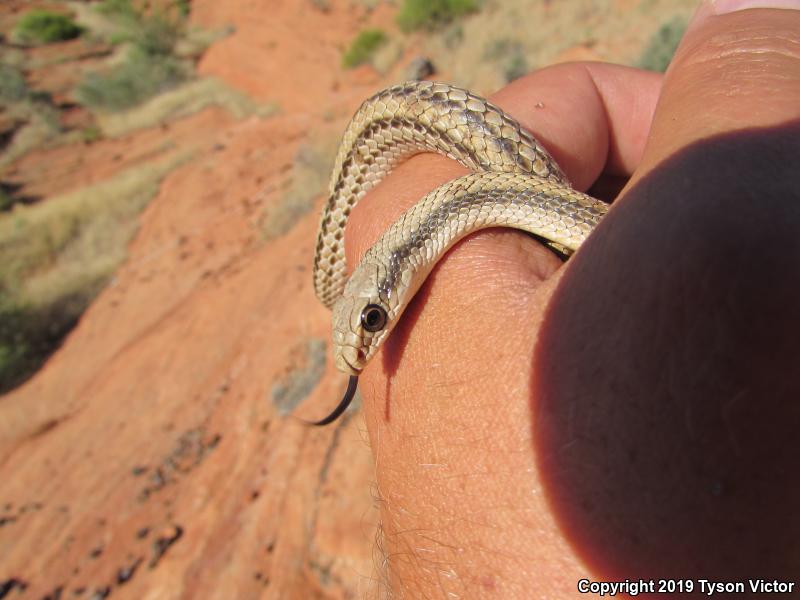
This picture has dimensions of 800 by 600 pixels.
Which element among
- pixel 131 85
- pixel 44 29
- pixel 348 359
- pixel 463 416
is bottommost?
pixel 131 85

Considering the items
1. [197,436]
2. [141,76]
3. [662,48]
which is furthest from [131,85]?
[662,48]

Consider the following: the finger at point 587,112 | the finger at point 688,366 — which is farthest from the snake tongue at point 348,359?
the finger at point 587,112

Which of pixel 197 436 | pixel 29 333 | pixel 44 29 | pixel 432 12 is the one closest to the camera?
pixel 197 436

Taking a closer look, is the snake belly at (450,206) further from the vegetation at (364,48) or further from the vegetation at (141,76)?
the vegetation at (141,76)

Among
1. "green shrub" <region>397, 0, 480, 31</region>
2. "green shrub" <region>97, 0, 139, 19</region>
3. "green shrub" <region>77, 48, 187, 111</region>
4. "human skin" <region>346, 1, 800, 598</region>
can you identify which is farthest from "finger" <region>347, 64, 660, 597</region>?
"green shrub" <region>97, 0, 139, 19</region>

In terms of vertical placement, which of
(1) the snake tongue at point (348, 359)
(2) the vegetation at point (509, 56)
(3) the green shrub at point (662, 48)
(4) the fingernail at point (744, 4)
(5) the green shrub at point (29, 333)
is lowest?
(5) the green shrub at point (29, 333)

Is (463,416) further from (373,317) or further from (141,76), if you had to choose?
(141,76)
